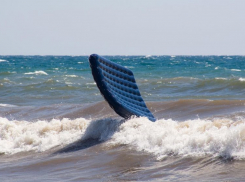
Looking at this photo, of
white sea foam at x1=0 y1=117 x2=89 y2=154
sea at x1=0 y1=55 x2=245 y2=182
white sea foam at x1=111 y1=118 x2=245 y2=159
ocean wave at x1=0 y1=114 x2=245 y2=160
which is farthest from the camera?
white sea foam at x1=0 y1=117 x2=89 y2=154

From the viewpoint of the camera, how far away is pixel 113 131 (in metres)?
9.38

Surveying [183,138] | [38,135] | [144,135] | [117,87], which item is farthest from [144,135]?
[38,135]

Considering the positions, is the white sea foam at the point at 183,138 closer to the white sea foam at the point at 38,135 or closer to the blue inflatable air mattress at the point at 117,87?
the blue inflatable air mattress at the point at 117,87

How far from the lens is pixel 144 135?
8.45 m

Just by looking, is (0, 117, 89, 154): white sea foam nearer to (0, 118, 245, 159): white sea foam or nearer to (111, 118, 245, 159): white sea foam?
(0, 118, 245, 159): white sea foam

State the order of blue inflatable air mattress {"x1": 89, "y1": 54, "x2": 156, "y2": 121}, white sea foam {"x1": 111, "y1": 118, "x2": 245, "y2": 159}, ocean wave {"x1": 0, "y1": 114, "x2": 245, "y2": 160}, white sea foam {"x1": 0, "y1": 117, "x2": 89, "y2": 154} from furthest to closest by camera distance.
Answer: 1. white sea foam {"x1": 0, "y1": 117, "x2": 89, "y2": 154}
2. blue inflatable air mattress {"x1": 89, "y1": 54, "x2": 156, "y2": 121}
3. ocean wave {"x1": 0, "y1": 114, "x2": 245, "y2": 160}
4. white sea foam {"x1": 111, "y1": 118, "x2": 245, "y2": 159}

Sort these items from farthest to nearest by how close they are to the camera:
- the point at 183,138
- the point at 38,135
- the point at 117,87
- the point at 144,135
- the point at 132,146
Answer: the point at 38,135 < the point at 117,87 < the point at 144,135 < the point at 132,146 < the point at 183,138

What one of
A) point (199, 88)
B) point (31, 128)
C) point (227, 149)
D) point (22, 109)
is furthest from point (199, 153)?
point (199, 88)

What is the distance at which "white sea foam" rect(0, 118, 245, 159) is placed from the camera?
707 centimetres

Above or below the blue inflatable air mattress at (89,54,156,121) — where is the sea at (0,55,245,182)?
below

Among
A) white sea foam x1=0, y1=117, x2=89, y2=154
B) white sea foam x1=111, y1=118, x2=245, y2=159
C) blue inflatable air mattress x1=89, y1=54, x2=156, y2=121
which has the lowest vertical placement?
white sea foam x1=0, y1=117, x2=89, y2=154

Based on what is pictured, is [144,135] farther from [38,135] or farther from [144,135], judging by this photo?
[38,135]

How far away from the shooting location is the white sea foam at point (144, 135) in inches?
278

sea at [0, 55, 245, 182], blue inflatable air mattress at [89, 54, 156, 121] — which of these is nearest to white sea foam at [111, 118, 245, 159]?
sea at [0, 55, 245, 182]
